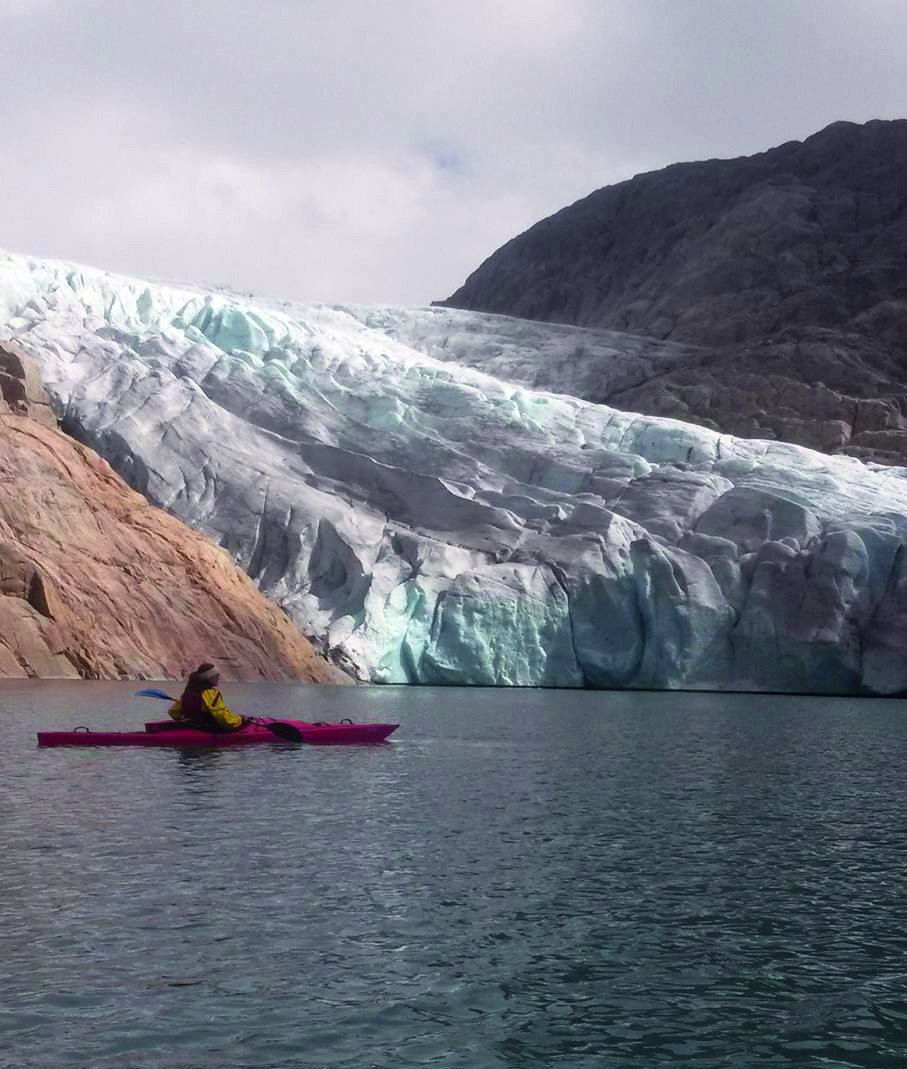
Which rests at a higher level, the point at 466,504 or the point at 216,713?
the point at 466,504

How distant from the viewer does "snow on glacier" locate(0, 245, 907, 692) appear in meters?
48.1

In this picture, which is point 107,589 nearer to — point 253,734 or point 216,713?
point 216,713

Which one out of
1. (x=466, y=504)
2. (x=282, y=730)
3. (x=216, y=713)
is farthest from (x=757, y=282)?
(x=216, y=713)

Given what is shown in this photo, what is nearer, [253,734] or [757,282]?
[253,734]

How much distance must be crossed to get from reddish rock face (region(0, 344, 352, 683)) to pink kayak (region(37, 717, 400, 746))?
18016mm

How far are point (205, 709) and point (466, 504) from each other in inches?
1175

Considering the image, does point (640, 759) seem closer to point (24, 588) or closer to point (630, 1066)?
point (630, 1066)

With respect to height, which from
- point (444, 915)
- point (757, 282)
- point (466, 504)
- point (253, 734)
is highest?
point (757, 282)

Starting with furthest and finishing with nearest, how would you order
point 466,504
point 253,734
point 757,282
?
point 757,282, point 466,504, point 253,734

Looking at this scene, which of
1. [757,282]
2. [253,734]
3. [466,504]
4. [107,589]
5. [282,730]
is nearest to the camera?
[282,730]

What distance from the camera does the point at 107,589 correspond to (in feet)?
140

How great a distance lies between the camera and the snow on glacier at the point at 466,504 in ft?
158

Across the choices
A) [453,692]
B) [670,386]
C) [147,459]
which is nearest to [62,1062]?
[453,692]

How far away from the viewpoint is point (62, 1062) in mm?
7348
